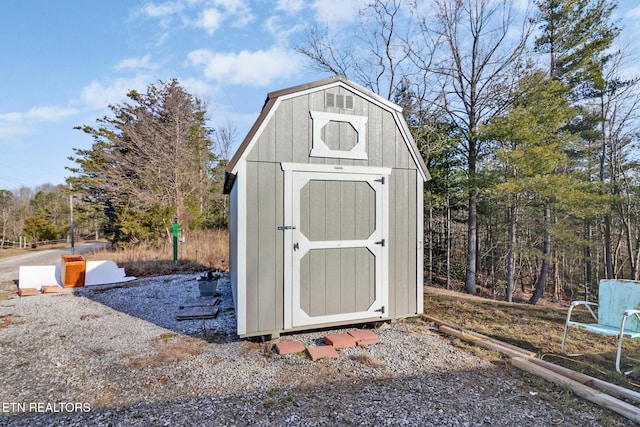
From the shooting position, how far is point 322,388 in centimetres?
247

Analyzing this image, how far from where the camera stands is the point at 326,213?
3.56 metres

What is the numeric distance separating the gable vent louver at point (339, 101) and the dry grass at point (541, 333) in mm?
3297

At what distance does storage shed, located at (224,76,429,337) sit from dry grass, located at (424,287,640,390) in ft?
3.65

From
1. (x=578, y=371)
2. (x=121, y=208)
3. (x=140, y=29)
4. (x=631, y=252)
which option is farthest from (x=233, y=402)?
(x=631, y=252)

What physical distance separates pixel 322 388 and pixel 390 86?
374 inches

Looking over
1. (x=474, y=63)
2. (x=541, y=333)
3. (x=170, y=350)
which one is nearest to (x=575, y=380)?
(x=541, y=333)

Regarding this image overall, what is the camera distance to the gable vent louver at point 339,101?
3.58 meters

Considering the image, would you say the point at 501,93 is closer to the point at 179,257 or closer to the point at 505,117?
the point at 505,117

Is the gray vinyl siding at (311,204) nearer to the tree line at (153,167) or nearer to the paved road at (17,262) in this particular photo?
the paved road at (17,262)

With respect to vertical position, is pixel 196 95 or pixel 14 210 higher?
pixel 196 95

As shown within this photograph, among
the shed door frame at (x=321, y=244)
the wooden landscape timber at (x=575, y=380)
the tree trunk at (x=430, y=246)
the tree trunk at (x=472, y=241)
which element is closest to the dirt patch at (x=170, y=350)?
the shed door frame at (x=321, y=244)

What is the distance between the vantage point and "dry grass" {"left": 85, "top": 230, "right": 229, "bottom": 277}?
335 inches

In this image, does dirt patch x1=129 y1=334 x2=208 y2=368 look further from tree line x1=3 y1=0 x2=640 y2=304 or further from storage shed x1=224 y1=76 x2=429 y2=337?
tree line x1=3 y1=0 x2=640 y2=304

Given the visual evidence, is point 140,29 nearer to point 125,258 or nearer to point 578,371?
point 125,258
